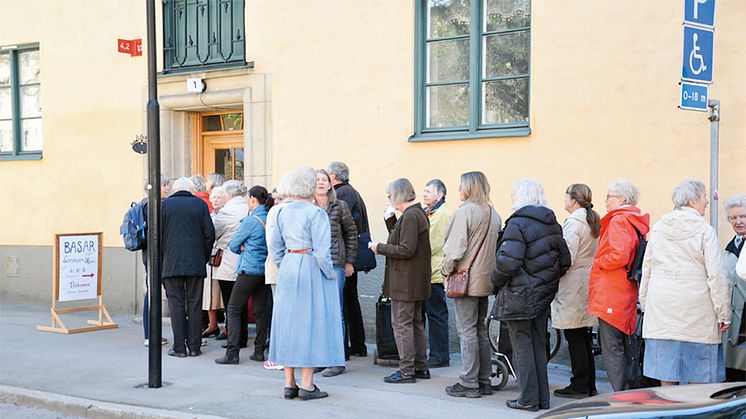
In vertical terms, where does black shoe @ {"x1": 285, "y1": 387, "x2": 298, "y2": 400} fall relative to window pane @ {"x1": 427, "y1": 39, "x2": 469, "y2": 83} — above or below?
below

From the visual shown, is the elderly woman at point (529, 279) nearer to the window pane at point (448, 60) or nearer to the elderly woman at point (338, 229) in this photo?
the elderly woman at point (338, 229)

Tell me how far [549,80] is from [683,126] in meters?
1.53

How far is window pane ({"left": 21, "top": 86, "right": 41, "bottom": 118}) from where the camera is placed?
14717 mm

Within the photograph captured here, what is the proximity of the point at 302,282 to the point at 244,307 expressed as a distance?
2275 millimetres

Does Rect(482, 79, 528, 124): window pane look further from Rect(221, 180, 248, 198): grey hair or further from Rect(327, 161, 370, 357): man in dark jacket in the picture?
Rect(221, 180, 248, 198): grey hair

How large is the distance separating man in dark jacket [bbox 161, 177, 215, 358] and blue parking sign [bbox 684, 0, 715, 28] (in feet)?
17.9

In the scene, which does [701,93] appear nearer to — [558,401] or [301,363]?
[558,401]

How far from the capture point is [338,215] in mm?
8953

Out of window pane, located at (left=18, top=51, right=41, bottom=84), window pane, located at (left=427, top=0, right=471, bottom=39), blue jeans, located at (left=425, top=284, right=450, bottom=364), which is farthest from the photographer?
window pane, located at (left=18, top=51, right=41, bottom=84)

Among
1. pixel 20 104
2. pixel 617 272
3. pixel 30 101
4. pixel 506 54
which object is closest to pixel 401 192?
pixel 617 272

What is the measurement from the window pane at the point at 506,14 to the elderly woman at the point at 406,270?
2650 millimetres

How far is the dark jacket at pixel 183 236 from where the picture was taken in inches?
390

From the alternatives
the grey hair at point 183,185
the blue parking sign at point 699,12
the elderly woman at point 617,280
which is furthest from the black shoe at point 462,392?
the grey hair at point 183,185

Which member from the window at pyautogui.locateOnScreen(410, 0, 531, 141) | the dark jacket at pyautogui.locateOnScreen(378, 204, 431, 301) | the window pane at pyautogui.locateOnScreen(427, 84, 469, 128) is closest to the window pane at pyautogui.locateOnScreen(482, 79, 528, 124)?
the window at pyautogui.locateOnScreen(410, 0, 531, 141)
